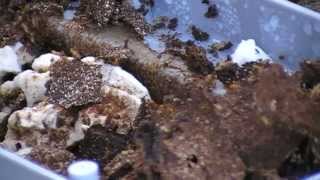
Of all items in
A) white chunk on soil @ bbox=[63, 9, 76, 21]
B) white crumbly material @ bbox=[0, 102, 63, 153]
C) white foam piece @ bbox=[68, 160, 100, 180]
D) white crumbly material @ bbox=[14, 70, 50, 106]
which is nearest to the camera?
white foam piece @ bbox=[68, 160, 100, 180]

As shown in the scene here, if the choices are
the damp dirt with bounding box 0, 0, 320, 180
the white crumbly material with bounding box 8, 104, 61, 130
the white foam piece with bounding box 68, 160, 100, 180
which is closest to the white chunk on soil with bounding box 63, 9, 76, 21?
the damp dirt with bounding box 0, 0, 320, 180

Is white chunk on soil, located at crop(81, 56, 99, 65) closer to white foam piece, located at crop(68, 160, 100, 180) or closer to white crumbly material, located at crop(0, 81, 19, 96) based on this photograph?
white crumbly material, located at crop(0, 81, 19, 96)

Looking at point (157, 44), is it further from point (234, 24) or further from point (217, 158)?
point (217, 158)

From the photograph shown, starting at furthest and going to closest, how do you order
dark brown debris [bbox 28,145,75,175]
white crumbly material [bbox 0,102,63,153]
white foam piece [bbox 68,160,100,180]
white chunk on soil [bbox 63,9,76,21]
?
white chunk on soil [bbox 63,9,76,21] < white crumbly material [bbox 0,102,63,153] < dark brown debris [bbox 28,145,75,175] < white foam piece [bbox 68,160,100,180]

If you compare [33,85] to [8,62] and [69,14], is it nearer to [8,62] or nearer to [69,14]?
[8,62]

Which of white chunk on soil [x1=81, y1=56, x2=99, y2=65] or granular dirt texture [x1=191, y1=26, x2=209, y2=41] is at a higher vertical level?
granular dirt texture [x1=191, y1=26, x2=209, y2=41]

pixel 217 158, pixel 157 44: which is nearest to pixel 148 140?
pixel 217 158

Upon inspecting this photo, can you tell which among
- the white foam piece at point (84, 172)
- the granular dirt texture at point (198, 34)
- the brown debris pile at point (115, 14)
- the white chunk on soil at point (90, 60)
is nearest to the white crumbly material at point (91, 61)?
the white chunk on soil at point (90, 60)
